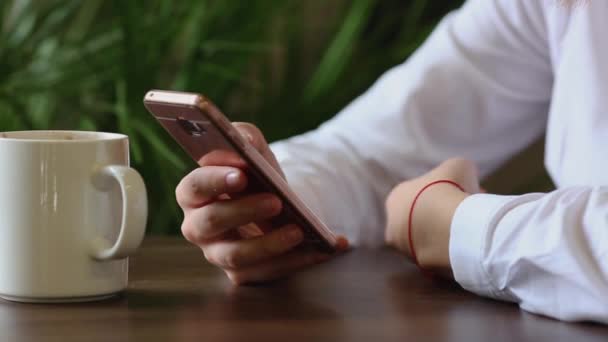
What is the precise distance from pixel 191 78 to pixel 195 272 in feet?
3.50

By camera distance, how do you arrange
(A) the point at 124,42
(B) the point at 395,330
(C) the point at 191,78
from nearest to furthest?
(B) the point at 395,330
(A) the point at 124,42
(C) the point at 191,78

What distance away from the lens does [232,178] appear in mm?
758

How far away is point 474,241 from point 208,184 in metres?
0.23

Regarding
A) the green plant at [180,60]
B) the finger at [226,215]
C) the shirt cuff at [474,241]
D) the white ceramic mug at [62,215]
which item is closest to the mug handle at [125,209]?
the white ceramic mug at [62,215]

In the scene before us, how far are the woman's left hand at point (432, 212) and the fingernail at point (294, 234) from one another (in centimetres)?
12

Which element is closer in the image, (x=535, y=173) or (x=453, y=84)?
(x=453, y=84)

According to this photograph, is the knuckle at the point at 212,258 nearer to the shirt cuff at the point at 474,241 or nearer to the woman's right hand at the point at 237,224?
the woman's right hand at the point at 237,224

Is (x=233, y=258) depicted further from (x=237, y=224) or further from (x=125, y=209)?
(x=125, y=209)

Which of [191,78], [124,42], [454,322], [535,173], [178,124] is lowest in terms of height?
[535,173]

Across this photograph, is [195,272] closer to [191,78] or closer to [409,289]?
[409,289]

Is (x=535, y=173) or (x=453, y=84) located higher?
(x=453, y=84)

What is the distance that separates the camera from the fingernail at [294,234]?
32.3 inches

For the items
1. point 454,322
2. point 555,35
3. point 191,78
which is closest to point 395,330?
point 454,322

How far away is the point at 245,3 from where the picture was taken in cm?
192
